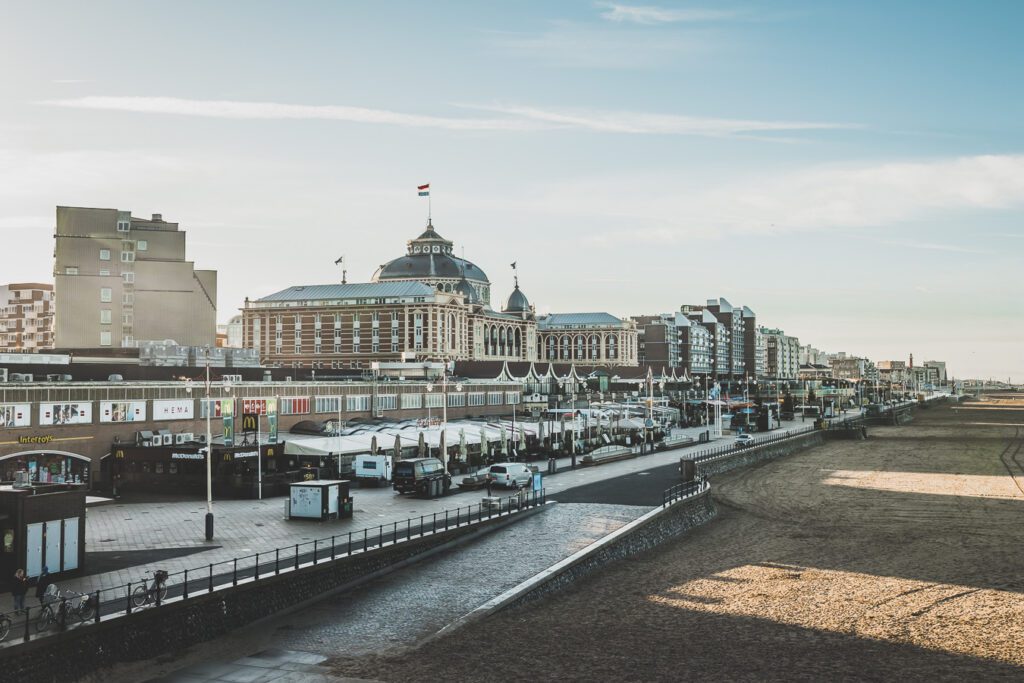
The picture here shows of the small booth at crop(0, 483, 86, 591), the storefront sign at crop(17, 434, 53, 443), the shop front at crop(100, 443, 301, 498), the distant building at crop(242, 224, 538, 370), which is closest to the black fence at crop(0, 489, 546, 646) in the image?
the small booth at crop(0, 483, 86, 591)

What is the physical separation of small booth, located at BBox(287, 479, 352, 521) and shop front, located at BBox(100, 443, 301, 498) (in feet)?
25.8

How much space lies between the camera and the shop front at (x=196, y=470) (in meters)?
50.8

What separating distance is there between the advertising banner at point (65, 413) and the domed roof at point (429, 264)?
4858 inches

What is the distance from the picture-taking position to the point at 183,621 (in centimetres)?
2720

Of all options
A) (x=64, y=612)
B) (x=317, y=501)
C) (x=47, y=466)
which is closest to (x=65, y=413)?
(x=47, y=466)

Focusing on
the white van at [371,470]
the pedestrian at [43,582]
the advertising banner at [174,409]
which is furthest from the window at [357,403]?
the pedestrian at [43,582]

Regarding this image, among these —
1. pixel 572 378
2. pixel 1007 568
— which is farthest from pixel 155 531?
pixel 572 378

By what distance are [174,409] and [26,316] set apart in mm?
116949

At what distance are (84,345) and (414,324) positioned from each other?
54.9 metres

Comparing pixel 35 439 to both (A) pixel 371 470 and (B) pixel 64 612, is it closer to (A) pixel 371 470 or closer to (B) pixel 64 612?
(A) pixel 371 470

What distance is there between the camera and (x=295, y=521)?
140ft

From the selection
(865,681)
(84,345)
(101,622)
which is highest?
(84,345)

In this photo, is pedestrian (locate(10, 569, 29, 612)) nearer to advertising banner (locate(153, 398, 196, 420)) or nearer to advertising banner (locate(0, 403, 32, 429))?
advertising banner (locate(0, 403, 32, 429))

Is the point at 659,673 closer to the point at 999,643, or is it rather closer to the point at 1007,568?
the point at 999,643
